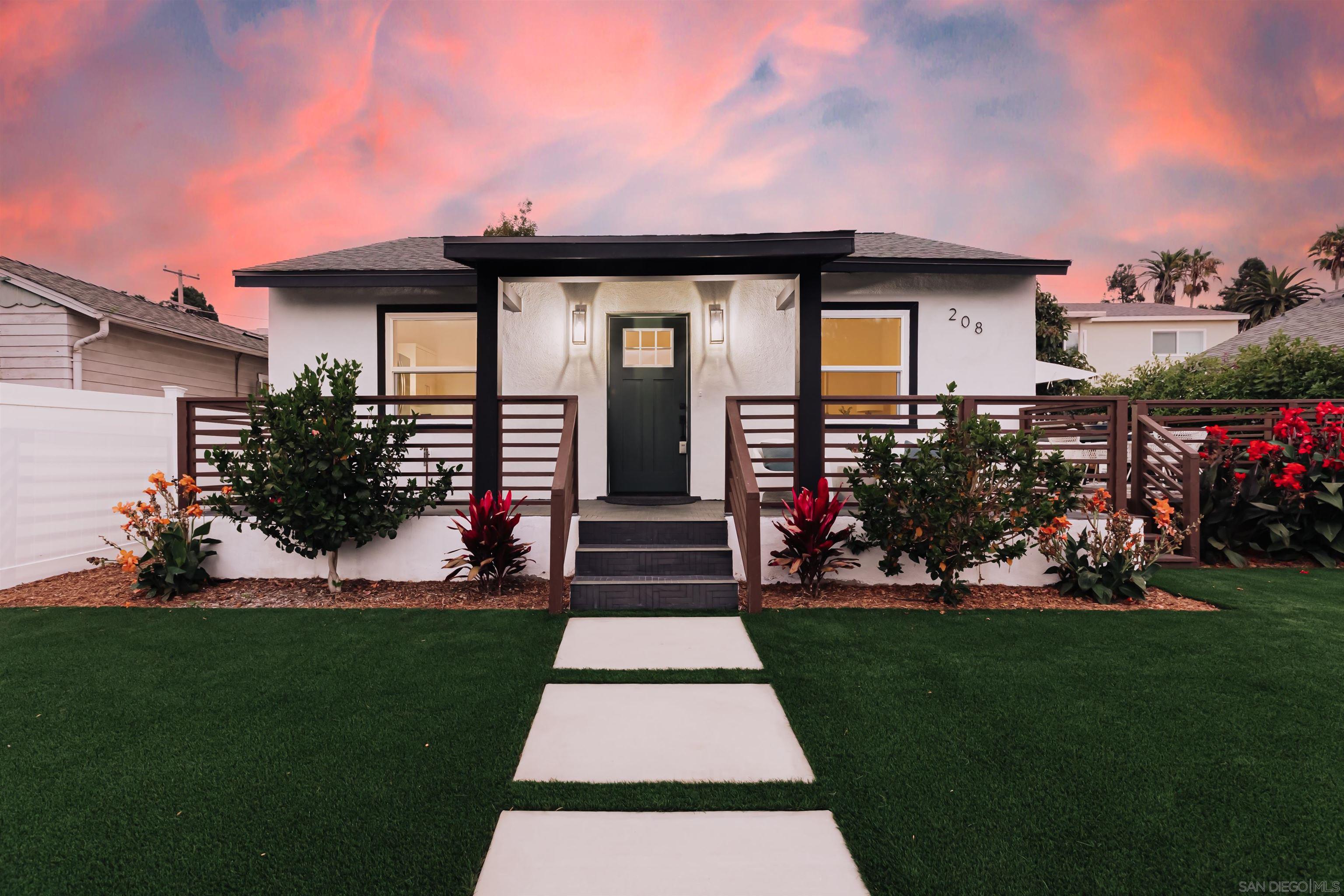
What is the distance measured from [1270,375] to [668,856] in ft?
42.8

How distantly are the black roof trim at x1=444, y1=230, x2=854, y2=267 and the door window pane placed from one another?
74.7 ft

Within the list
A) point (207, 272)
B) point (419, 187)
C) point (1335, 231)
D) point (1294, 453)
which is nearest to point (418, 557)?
point (1294, 453)

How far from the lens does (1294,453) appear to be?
17.7 ft

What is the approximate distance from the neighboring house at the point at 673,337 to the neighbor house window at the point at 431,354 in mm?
32

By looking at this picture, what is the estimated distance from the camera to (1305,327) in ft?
48.9

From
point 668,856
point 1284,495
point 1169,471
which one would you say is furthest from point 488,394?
point 1284,495

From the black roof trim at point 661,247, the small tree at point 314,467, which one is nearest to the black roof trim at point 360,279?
the black roof trim at point 661,247

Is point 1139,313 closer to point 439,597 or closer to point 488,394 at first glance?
point 488,394

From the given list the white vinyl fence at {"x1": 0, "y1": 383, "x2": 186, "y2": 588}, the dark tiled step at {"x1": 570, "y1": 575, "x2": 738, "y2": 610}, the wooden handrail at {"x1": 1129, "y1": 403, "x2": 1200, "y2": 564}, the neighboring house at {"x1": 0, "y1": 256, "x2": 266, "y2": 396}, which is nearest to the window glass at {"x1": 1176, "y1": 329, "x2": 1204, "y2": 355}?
the wooden handrail at {"x1": 1129, "y1": 403, "x2": 1200, "y2": 564}

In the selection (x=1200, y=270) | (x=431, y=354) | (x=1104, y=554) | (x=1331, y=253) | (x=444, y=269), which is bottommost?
(x=1104, y=554)

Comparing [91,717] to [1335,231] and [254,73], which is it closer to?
[254,73]

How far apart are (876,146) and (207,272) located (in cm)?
1718

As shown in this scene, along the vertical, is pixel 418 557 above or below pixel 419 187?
below

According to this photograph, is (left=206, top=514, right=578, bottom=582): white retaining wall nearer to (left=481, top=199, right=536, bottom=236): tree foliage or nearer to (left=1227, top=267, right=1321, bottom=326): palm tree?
(left=481, top=199, right=536, bottom=236): tree foliage
